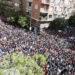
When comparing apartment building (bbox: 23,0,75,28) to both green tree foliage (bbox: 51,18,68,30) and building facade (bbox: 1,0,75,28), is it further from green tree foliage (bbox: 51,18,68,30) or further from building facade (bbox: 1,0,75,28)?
green tree foliage (bbox: 51,18,68,30)

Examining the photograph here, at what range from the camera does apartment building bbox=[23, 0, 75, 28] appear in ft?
143

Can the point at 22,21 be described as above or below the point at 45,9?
below

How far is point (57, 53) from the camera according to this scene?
29.3 metres

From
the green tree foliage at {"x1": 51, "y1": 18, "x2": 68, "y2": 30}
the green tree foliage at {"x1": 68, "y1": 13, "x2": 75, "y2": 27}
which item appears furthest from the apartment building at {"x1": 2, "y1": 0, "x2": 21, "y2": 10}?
the green tree foliage at {"x1": 68, "y1": 13, "x2": 75, "y2": 27}

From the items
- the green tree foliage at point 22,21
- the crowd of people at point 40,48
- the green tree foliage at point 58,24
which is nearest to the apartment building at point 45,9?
the green tree foliage at point 58,24

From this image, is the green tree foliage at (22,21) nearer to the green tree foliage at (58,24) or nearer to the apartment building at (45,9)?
the apartment building at (45,9)

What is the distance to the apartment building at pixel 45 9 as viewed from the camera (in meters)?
43.7

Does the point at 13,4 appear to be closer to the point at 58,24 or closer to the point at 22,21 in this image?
the point at 22,21

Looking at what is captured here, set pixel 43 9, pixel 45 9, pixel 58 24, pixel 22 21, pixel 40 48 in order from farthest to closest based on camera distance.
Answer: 1. pixel 58 24
2. pixel 45 9
3. pixel 43 9
4. pixel 22 21
5. pixel 40 48

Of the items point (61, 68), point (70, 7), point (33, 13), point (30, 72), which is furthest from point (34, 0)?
point (30, 72)

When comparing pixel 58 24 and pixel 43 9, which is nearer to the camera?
pixel 43 9

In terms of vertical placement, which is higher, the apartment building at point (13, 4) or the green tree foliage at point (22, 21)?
the apartment building at point (13, 4)

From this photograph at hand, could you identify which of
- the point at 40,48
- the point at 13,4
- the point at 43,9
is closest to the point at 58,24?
the point at 43,9

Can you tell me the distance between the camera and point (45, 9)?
44.1 metres
